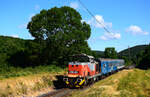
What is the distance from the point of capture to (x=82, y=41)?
3541cm

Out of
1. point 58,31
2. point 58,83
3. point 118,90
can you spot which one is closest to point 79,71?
point 58,83

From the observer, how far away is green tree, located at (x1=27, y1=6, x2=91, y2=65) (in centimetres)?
3266

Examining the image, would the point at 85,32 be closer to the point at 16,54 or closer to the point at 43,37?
the point at 43,37

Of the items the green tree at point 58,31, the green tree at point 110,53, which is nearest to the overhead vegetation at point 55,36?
the green tree at point 58,31

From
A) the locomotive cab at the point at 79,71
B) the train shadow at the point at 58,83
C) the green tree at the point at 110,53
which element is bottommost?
the train shadow at the point at 58,83

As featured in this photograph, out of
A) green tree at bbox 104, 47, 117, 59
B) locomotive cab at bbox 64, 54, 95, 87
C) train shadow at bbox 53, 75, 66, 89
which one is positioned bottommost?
train shadow at bbox 53, 75, 66, 89

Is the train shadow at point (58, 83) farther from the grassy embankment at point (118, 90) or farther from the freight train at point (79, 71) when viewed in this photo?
the grassy embankment at point (118, 90)

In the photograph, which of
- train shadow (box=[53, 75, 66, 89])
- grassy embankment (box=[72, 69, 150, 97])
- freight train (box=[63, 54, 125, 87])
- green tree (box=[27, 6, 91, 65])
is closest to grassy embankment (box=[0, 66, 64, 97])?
train shadow (box=[53, 75, 66, 89])

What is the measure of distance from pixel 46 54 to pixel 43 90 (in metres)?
16.0

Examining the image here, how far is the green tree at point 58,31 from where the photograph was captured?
3266 cm

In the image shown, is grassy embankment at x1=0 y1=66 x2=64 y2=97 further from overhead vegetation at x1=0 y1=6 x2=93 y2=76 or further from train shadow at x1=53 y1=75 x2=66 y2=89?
overhead vegetation at x1=0 y1=6 x2=93 y2=76

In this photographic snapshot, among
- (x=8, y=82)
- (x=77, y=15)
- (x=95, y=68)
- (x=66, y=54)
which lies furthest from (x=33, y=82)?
(x=77, y=15)

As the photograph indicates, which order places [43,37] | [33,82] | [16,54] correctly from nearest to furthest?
[33,82] < [43,37] < [16,54]

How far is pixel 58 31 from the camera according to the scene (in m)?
33.4
